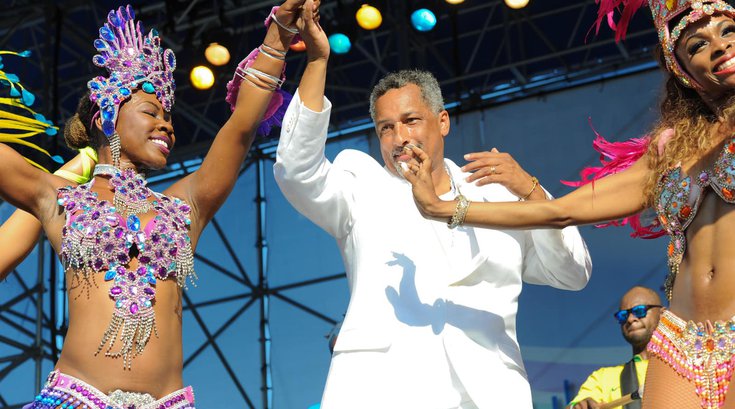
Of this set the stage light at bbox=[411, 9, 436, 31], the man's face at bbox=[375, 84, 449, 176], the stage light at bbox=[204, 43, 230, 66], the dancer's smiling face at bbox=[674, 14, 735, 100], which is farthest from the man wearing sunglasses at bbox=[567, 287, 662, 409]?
the stage light at bbox=[204, 43, 230, 66]

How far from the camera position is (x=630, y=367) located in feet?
17.6

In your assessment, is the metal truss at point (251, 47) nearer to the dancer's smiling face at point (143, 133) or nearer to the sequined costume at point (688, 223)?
the dancer's smiling face at point (143, 133)

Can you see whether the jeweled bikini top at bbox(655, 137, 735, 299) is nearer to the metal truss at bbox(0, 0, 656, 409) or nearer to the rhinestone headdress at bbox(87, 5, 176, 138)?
the rhinestone headdress at bbox(87, 5, 176, 138)

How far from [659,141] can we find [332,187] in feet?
3.39

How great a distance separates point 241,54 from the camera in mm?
10008

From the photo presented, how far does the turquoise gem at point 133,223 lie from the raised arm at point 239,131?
20cm

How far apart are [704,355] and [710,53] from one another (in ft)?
2.46

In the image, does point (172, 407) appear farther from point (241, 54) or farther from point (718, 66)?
point (241, 54)

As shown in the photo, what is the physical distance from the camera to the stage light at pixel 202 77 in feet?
27.9

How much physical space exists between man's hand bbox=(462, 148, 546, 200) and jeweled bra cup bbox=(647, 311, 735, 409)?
738 millimetres

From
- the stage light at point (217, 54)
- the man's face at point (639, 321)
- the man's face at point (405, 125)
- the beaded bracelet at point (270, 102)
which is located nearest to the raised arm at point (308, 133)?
the beaded bracelet at point (270, 102)

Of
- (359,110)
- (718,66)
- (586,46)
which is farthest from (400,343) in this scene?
(359,110)

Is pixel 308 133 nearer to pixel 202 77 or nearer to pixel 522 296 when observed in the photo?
pixel 202 77

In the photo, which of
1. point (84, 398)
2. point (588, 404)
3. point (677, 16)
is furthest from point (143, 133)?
point (588, 404)
